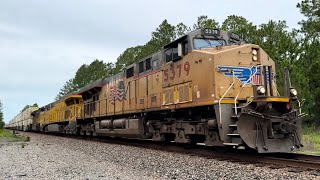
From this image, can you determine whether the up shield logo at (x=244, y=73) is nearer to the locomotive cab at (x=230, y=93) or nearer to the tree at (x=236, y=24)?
the locomotive cab at (x=230, y=93)

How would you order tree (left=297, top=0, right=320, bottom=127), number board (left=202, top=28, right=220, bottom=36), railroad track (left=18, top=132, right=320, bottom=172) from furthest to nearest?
tree (left=297, top=0, right=320, bottom=127) < number board (left=202, top=28, right=220, bottom=36) < railroad track (left=18, top=132, right=320, bottom=172)

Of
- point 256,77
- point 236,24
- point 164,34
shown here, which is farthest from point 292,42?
point 256,77

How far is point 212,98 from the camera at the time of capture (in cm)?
987

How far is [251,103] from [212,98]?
1121 millimetres

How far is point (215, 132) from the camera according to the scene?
9852 millimetres

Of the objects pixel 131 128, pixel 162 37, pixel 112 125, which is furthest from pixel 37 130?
pixel 131 128

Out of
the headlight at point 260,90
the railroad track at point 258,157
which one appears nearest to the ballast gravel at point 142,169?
the railroad track at point 258,157

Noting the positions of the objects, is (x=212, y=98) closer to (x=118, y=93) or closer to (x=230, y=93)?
(x=230, y=93)

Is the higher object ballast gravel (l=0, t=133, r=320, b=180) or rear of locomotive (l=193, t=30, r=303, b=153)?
rear of locomotive (l=193, t=30, r=303, b=153)

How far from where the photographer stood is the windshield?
430 inches

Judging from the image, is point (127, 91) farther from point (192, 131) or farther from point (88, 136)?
point (88, 136)

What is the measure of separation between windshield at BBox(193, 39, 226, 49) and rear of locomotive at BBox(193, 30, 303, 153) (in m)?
0.22

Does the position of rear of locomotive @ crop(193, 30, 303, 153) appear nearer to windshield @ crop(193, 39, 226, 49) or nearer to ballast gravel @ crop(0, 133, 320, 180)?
windshield @ crop(193, 39, 226, 49)

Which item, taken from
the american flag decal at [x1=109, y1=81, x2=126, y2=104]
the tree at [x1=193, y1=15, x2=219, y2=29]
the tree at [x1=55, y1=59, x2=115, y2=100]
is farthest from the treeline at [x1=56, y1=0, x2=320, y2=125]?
the tree at [x1=55, y1=59, x2=115, y2=100]
